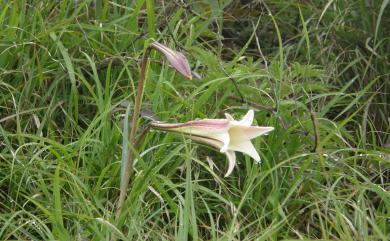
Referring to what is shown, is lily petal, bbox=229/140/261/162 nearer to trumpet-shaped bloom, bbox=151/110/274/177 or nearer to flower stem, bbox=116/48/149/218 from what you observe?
trumpet-shaped bloom, bbox=151/110/274/177

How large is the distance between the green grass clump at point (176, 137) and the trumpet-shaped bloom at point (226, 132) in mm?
168

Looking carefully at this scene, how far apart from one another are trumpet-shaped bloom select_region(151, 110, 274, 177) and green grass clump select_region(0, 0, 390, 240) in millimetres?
168

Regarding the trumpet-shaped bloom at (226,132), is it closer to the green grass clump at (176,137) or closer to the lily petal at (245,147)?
the lily petal at (245,147)

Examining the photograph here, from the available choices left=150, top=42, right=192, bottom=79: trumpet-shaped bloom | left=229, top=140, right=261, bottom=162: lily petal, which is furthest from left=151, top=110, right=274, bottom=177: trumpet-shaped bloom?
left=150, top=42, right=192, bottom=79: trumpet-shaped bloom

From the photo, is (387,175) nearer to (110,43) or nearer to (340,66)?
(340,66)

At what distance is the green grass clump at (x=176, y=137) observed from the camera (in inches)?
105

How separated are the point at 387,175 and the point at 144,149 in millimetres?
954

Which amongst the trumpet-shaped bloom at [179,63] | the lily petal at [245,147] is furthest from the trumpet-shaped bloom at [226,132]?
the trumpet-shaped bloom at [179,63]

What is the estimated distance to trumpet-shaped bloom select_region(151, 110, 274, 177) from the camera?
226 cm

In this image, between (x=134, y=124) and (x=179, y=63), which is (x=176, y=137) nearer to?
(x=134, y=124)

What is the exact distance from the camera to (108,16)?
367 centimetres

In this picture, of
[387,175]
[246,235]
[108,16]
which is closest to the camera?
[246,235]

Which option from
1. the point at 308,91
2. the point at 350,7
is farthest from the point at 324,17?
the point at 308,91

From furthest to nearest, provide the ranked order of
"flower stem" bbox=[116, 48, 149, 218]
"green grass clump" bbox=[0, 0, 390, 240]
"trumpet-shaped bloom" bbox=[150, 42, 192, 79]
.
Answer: "green grass clump" bbox=[0, 0, 390, 240], "flower stem" bbox=[116, 48, 149, 218], "trumpet-shaped bloom" bbox=[150, 42, 192, 79]
